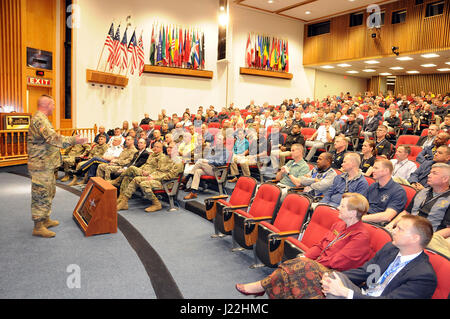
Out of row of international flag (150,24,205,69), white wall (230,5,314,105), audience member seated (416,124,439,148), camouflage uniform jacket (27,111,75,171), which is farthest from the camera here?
white wall (230,5,314,105)

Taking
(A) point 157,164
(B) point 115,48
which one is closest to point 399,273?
(A) point 157,164

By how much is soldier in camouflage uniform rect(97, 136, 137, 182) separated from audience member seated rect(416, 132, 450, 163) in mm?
4529

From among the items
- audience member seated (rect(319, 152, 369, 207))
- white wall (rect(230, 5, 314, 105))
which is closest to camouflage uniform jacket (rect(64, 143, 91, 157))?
audience member seated (rect(319, 152, 369, 207))

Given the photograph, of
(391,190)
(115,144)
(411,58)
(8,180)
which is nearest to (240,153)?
(115,144)

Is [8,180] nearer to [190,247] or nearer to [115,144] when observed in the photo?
[115,144]

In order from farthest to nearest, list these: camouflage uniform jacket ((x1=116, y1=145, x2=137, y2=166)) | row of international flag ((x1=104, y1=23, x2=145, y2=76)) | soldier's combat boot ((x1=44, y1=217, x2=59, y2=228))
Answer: row of international flag ((x1=104, y1=23, x2=145, y2=76)), camouflage uniform jacket ((x1=116, y1=145, x2=137, y2=166)), soldier's combat boot ((x1=44, y1=217, x2=59, y2=228))

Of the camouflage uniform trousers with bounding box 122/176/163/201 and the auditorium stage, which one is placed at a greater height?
the camouflage uniform trousers with bounding box 122/176/163/201

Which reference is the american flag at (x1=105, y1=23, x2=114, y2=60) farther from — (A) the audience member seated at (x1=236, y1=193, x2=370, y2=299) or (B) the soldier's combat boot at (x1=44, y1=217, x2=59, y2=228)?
(A) the audience member seated at (x1=236, y1=193, x2=370, y2=299)

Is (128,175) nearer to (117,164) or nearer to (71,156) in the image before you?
(117,164)

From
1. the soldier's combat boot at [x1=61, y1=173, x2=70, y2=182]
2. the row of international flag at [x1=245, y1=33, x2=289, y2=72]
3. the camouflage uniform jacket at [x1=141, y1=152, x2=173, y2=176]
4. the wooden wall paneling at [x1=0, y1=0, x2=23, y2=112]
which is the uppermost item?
the row of international flag at [x1=245, y1=33, x2=289, y2=72]

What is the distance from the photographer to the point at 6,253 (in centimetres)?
317

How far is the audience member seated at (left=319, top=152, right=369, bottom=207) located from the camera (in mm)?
3217

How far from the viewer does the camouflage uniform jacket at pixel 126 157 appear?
18.9ft

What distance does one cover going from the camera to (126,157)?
19.1ft
